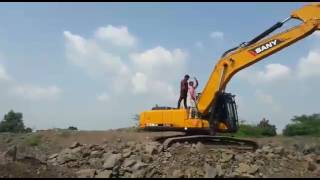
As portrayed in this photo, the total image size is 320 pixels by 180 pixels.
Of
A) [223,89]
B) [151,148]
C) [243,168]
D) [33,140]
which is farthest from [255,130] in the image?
[243,168]

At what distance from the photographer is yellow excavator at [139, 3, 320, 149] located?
60.6ft

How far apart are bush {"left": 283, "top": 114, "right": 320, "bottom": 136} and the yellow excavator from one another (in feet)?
55.0

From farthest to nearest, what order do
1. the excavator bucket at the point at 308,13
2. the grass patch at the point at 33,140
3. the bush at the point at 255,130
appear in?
the bush at the point at 255,130, the grass patch at the point at 33,140, the excavator bucket at the point at 308,13

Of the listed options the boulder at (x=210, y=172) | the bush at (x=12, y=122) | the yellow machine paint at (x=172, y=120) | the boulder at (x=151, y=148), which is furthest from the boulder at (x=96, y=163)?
the bush at (x=12, y=122)

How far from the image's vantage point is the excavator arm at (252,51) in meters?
18.4

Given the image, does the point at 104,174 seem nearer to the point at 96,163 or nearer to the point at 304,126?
the point at 96,163

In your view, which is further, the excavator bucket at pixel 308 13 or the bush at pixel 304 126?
the bush at pixel 304 126

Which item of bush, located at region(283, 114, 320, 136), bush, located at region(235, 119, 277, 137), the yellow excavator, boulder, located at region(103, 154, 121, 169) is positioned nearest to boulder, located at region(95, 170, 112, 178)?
boulder, located at region(103, 154, 121, 169)

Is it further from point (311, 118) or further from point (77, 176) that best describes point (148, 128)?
point (311, 118)

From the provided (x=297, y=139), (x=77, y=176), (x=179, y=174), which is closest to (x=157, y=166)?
(x=179, y=174)

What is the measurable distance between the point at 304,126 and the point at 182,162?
21.9 m

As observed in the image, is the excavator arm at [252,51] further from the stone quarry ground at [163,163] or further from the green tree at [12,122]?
the green tree at [12,122]

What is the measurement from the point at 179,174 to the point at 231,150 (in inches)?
135

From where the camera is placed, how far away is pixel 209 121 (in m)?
A: 18.6
